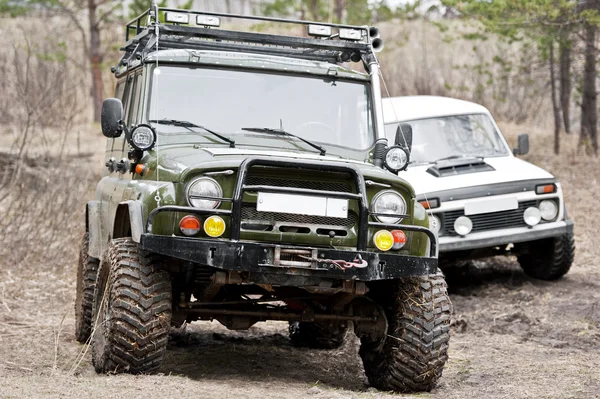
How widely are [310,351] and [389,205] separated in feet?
9.38

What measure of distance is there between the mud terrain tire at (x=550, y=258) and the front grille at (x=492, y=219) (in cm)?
64

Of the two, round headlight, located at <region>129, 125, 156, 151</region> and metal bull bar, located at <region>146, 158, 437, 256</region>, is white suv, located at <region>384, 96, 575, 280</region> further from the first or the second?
metal bull bar, located at <region>146, 158, 437, 256</region>

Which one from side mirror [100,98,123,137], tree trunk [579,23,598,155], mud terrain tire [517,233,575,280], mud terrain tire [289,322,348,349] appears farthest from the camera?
tree trunk [579,23,598,155]

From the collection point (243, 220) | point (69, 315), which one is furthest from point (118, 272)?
point (69, 315)

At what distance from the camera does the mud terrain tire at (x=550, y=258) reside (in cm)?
1091

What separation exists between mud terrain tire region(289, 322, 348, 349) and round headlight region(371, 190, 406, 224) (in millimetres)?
2499

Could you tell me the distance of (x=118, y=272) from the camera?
5.86m

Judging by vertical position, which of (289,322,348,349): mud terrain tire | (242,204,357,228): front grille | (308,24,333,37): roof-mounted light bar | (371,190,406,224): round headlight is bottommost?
(289,322,348,349): mud terrain tire

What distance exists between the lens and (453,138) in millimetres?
11594

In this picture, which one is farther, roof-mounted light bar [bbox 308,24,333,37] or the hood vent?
the hood vent

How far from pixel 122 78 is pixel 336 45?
188 cm

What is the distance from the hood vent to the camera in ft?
35.4

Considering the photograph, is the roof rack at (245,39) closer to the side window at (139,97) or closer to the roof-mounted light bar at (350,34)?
the roof-mounted light bar at (350,34)

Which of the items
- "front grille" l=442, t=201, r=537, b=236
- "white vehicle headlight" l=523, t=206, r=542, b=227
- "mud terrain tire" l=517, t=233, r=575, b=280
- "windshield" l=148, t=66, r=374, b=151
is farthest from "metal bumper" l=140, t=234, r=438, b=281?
"mud terrain tire" l=517, t=233, r=575, b=280
